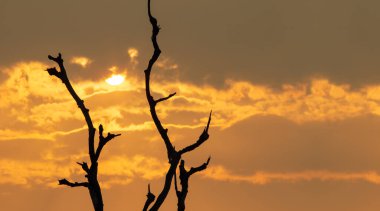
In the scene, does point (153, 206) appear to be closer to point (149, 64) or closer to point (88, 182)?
point (88, 182)

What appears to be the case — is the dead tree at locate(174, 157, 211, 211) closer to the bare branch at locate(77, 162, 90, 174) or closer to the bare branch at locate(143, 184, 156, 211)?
the bare branch at locate(143, 184, 156, 211)

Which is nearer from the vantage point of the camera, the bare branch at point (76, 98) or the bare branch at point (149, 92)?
the bare branch at point (149, 92)

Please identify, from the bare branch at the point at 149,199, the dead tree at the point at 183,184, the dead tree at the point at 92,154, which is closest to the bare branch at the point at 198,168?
the dead tree at the point at 183,184

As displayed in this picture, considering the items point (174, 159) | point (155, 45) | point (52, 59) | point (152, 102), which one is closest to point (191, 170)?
point (174, 159)

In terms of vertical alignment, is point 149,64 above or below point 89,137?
above

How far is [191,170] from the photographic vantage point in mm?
20922

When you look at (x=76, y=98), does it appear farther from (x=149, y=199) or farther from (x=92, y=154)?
(x=149, y=199)

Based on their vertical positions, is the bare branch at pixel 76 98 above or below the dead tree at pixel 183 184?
above

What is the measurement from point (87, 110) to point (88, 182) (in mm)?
1859

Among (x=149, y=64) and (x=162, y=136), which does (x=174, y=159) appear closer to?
(x=162, y=136)

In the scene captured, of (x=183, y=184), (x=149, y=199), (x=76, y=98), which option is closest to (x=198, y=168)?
(x=183, y=184)

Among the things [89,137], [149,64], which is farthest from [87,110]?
[149,64]

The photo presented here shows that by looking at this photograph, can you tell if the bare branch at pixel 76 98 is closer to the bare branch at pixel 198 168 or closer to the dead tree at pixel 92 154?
the dead tree at pixel 92 154

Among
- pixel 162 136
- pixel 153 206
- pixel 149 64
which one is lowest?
pixel 153 206
